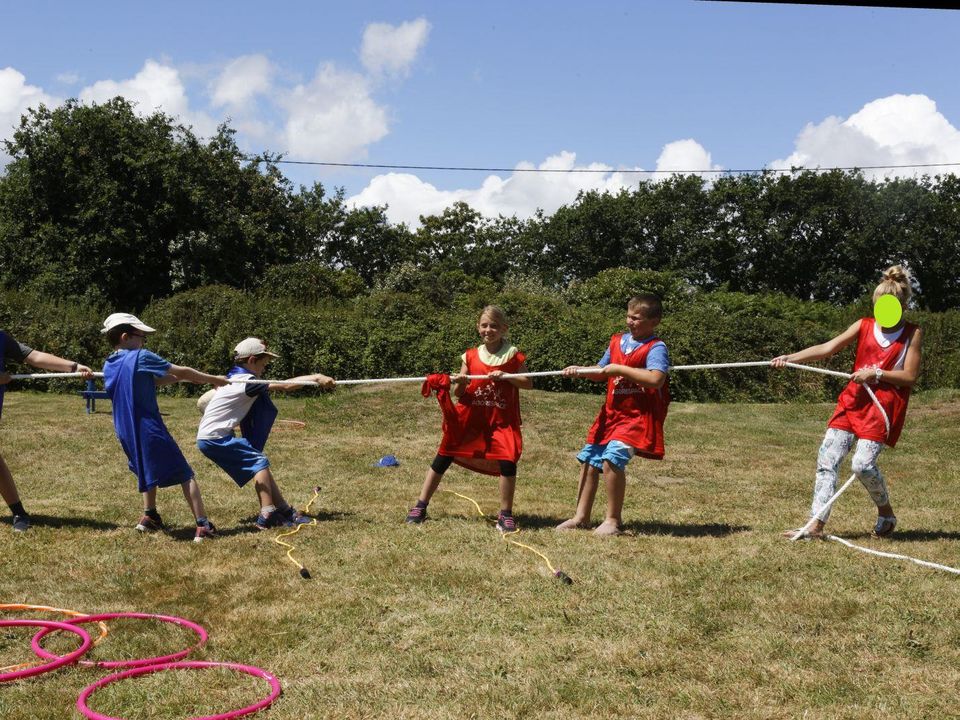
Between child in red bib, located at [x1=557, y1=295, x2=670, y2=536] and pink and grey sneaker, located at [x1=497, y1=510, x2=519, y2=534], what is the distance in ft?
1.25

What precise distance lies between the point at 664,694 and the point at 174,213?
34777 millimetres

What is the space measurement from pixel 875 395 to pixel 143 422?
17.8 feet

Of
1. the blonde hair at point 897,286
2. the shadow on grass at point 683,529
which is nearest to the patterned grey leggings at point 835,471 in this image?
the shadow on grass at point 683,529

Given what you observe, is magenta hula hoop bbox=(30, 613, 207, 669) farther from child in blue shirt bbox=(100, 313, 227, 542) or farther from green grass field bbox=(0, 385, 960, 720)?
child in blue shirt bbox=(100, 313, 227, 542)

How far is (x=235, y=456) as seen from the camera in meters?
7.25

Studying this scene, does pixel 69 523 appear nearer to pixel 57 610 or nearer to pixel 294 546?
pixel 294 546

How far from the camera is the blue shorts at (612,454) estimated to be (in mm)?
6867

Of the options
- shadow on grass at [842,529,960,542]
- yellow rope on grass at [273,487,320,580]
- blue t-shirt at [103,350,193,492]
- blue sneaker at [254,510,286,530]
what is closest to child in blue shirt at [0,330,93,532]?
blue t-shirt at [103,350,193,492]

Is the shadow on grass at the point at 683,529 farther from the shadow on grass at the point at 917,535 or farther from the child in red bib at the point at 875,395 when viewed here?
the shadow on grass at the point at 917,535

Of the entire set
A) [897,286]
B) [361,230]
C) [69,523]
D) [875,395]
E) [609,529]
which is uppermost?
[361,230]

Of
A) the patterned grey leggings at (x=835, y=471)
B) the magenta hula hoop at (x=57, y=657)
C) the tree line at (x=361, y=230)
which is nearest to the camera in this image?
the magenta hula hoop at (x=57, y=657)

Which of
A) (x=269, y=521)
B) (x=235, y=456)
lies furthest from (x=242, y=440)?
(x=269, y=521)

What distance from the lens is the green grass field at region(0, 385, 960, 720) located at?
3945 mm

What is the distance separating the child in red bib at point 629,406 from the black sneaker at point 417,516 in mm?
1134
